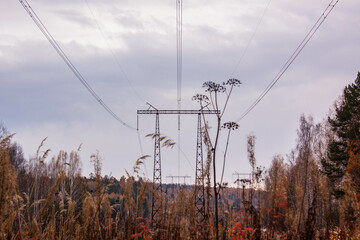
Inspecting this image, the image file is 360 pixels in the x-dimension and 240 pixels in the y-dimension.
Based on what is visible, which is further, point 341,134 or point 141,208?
point 341,134

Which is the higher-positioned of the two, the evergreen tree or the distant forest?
the evergreen tree

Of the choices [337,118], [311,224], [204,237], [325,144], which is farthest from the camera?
[325,144]

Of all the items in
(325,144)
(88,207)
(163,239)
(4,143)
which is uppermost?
(325,144)

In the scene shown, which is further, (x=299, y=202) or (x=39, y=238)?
(x=299, y=202)

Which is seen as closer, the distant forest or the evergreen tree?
the distant forest

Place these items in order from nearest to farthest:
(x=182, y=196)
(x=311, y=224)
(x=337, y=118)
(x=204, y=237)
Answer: (x=311, y=224) < (x=204, y=237) < (x=182, y=196) < (x=337, y=118)

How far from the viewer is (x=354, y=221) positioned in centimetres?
A: 516

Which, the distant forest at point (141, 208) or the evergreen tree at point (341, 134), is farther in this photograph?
the evergreen tree at point (341, 134)

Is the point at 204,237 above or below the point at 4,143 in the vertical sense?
below

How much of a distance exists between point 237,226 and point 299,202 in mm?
825

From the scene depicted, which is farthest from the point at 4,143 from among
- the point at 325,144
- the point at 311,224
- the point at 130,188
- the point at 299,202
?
the point at 325,144

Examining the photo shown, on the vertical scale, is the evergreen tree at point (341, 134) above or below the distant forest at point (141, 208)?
above

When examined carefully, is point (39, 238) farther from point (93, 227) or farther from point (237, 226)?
point (237, 226)

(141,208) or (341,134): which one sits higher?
(341,134)
